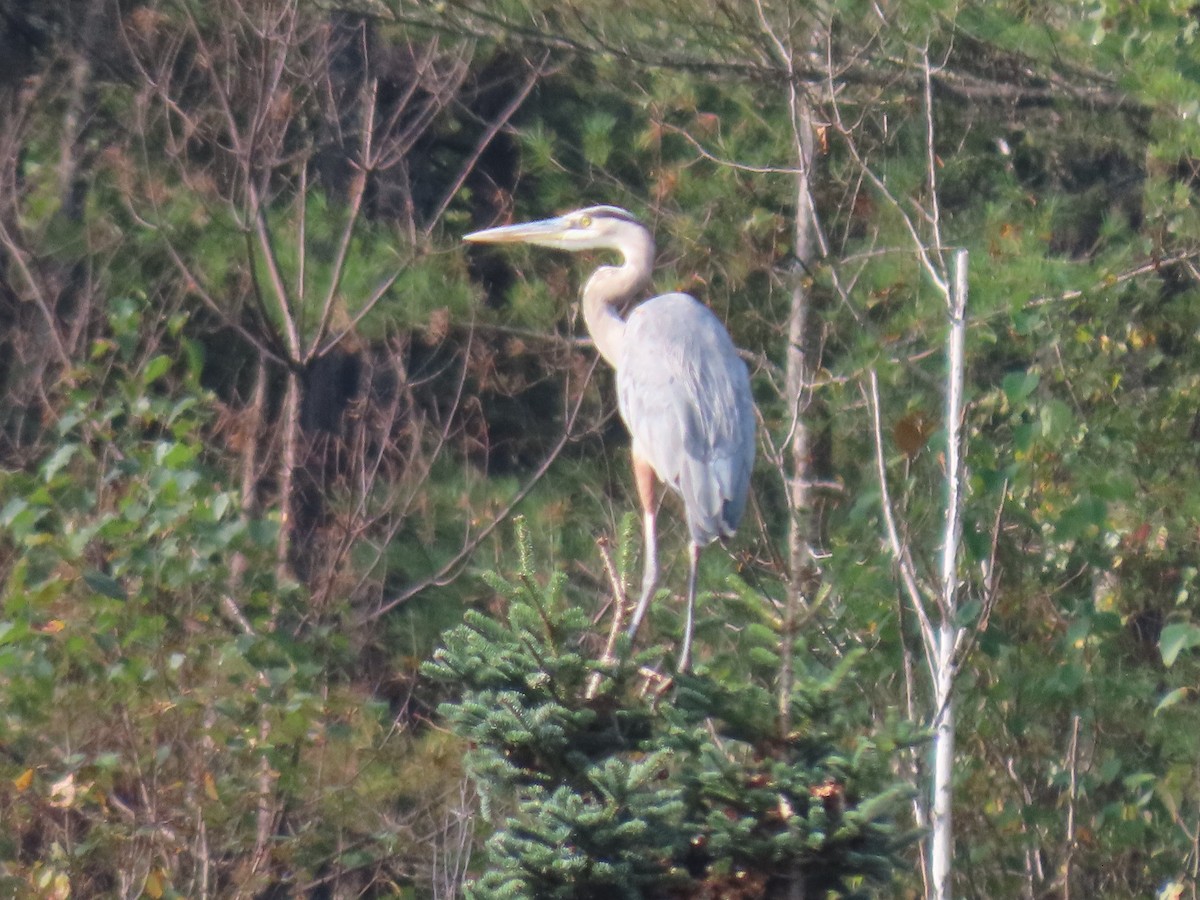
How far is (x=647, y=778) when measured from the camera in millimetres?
2699

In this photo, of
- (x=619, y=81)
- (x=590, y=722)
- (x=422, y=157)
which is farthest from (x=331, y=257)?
(x=590, y=722)

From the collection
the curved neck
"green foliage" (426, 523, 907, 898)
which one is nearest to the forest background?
"green foliage" (426, 523, 907, 898)

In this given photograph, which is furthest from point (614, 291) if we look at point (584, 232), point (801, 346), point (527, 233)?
point (801, 346)

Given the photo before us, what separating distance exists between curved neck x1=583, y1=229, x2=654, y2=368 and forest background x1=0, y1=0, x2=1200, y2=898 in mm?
514

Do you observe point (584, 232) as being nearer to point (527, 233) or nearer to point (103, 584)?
point (527, 233)

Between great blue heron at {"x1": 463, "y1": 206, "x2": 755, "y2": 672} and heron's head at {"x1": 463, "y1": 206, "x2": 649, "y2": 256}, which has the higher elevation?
heron's head at {"x1": 463, "y1": 206, "x2": 649, "y2": 256}

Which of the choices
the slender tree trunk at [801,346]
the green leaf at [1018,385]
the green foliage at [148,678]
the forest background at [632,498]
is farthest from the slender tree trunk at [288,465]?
the green leaf at [1018,385]

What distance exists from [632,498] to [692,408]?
2.30 meters

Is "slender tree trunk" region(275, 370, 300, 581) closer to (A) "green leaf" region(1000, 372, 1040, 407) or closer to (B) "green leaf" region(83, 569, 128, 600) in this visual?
(B) "green leaf" region(83, 569, 128, 600)

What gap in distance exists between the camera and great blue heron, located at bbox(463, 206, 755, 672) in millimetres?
4238

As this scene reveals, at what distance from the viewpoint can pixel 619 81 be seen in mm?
6742

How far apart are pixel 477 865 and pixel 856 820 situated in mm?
2625

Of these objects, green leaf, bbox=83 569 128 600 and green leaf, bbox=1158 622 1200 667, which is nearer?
green leaf, bbox=1158 622 1200 667

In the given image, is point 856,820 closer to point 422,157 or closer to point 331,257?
point 331,257
